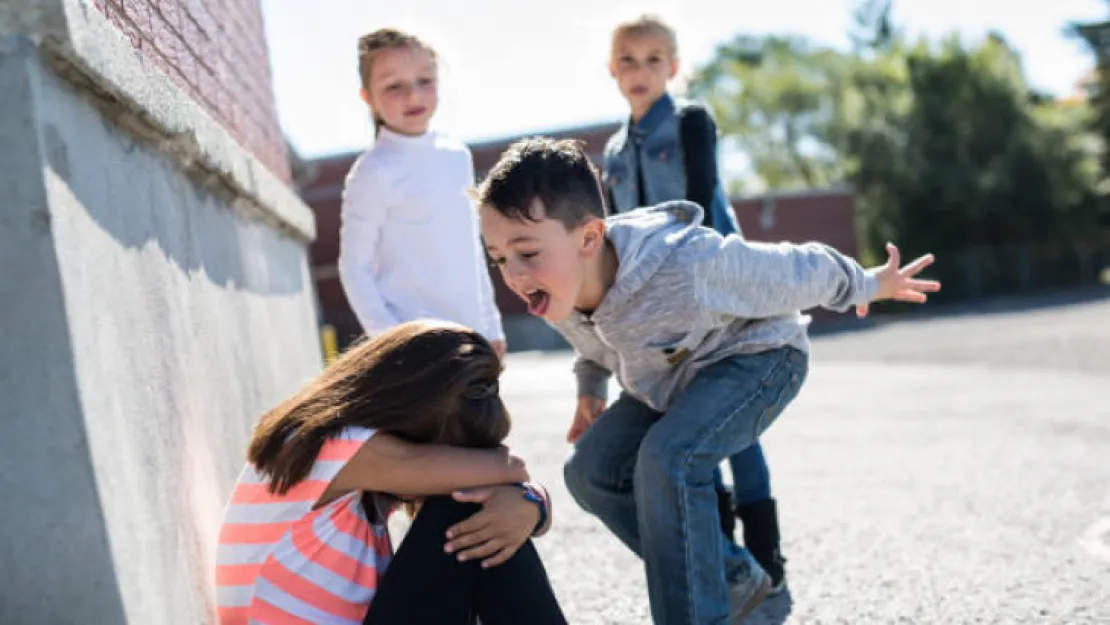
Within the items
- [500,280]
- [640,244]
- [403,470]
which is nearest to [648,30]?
[640,244]

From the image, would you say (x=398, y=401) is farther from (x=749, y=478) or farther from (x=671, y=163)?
(x=671, y=163)

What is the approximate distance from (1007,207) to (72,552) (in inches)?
1462

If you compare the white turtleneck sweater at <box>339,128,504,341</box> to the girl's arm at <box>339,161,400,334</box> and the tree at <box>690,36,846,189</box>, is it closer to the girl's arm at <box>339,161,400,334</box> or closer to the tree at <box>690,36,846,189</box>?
the girl's arm at <box>339,161,400,334</box>

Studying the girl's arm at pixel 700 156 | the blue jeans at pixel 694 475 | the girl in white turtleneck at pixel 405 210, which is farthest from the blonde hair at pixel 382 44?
the blue jeans at pixel 694 475

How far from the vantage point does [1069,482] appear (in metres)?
5.31

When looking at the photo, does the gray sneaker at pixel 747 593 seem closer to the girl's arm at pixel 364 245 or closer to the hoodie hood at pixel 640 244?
the hoodie hood at pixel 640 244

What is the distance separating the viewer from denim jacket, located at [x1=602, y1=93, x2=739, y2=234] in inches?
155

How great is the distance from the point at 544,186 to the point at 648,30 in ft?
4.93

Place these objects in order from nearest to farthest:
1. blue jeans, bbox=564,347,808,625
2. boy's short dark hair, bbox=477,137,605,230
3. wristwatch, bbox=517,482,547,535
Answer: wristwatch, bbox=517,482,547,535
blue jeans, bbox=564,347,808,625
boy's short dark hair, bbox=477,137,605,230

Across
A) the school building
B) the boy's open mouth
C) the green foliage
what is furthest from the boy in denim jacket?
the green foliage

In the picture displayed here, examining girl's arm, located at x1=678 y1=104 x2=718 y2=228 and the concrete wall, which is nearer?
the concrete wall

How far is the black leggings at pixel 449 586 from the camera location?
2.25 metres

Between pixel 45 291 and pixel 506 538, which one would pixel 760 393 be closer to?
pixel 506 538

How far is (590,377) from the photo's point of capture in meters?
3.54
